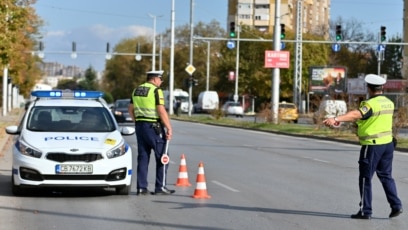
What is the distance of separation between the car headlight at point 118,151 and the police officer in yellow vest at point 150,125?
1.12 feet

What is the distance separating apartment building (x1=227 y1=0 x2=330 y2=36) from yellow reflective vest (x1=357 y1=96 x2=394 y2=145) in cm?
7717

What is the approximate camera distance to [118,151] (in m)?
12.6

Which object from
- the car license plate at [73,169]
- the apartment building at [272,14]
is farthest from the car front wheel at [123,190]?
the apartment building at [272,14]

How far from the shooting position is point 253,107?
318 ft

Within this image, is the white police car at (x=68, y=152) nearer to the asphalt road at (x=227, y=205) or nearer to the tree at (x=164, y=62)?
the asphalt road at (x=227, y=205)

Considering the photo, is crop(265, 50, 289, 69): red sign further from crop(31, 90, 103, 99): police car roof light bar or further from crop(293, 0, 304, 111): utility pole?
crop(31, 90, 103, 99): police car roof light bar

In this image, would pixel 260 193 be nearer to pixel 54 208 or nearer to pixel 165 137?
pixel 165 137

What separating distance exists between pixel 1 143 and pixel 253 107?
7255 centimetres

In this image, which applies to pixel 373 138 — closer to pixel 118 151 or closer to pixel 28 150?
pixel 118 151

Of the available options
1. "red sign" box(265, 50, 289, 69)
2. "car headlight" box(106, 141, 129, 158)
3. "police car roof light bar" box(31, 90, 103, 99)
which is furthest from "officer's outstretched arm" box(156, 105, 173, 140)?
"red sign" box(265, 50, 289, 69)

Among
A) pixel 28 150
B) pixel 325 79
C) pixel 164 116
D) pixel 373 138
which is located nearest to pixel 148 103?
pixel 164 116

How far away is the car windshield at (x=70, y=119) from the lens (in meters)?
13.2

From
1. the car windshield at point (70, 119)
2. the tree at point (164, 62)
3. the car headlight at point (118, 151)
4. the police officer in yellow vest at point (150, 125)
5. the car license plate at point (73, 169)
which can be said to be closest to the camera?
the car license plate at point (73, 169)

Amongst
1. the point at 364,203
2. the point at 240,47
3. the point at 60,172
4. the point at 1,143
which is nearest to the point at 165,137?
the point at 60,172
